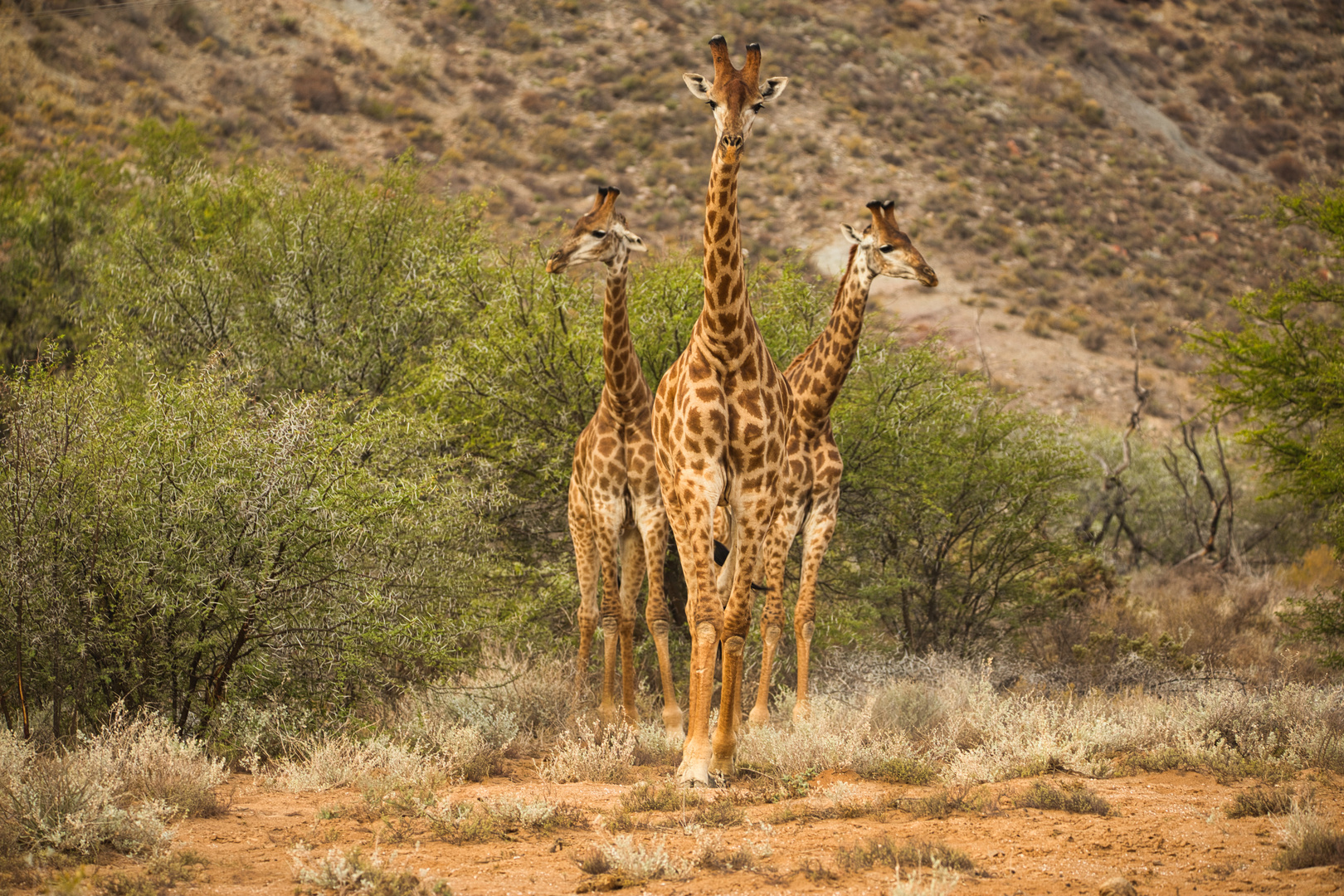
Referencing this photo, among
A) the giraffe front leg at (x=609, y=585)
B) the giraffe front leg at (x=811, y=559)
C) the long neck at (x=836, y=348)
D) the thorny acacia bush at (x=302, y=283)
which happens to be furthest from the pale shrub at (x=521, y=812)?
the thorny acacia bush at (x=302, y=283)

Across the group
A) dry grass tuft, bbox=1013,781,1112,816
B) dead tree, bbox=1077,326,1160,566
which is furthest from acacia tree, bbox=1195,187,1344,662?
dry grass tuft, bbox=1013,781,1112,816

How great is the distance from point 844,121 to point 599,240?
119 ft

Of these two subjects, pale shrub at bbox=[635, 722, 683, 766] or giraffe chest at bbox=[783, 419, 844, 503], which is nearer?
pale shrub at bbox=[635, 722, 683, 766]

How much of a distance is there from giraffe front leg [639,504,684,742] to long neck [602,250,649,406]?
3.47 feet

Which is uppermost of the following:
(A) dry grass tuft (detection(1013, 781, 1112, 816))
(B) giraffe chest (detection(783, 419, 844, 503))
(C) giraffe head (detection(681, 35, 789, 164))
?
(C) giraffe head (detection(681, 35, 789, 164))

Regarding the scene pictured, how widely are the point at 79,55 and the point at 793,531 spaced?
115ft

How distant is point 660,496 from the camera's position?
27.8 feet

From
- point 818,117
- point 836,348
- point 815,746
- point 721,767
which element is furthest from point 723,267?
point 818,117

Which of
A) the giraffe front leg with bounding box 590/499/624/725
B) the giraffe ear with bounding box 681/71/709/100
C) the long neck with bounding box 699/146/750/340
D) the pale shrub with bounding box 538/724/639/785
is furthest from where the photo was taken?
the giraffe front leg with bounding box 590/499/624/725

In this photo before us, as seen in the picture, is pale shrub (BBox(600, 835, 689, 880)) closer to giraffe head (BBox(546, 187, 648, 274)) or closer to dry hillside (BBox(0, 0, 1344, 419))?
giraffe head (BBox(546, 187, 648, 274))

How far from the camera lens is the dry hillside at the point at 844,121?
1315 inches

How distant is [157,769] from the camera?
5.79 metres

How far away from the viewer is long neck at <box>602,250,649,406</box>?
7746 mm

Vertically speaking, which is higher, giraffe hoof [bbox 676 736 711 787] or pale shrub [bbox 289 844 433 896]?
pale shrub [bbox 289 844 433 896]
